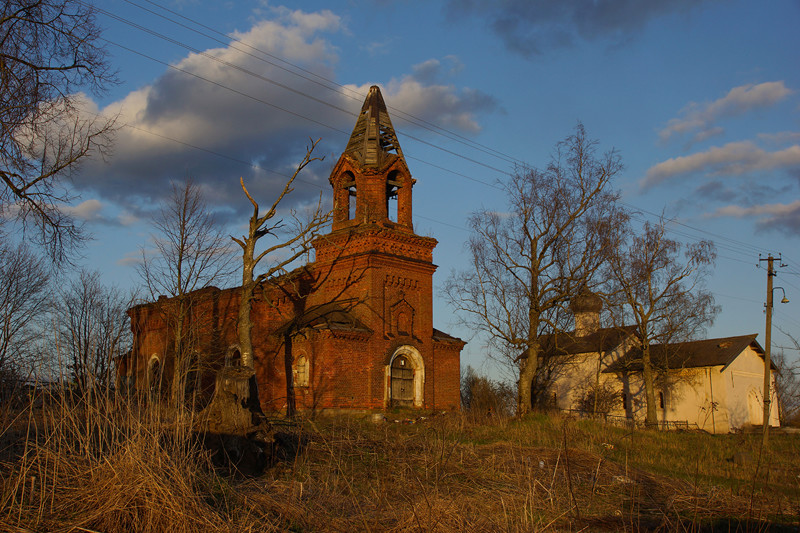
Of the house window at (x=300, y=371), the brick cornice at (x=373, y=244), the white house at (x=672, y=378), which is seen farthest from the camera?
the white house at (x=672, y=378)

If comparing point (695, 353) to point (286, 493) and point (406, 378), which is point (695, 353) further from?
point (286, 493)

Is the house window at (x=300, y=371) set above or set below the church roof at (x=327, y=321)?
below

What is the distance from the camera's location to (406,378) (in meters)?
23.9

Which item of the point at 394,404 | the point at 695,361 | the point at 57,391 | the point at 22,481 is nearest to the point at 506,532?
the point at 22,481

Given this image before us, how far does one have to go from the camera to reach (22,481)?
5793mm

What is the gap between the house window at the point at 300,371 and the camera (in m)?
22.2

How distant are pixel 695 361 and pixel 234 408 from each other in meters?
34.0

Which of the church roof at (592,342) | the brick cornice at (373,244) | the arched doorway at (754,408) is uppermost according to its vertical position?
the brick cornice at (373,244)

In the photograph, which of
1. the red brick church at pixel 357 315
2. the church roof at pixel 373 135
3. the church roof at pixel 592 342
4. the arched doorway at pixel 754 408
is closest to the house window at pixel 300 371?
the red brick church at pixel 357 315

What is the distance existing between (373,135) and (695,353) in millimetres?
24847

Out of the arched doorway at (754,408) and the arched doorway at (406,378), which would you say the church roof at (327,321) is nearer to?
the arched doorway at (406,378)

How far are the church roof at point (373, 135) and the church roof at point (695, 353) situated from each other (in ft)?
61.4

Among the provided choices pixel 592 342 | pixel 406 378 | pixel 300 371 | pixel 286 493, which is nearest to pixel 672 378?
pixel 592 342

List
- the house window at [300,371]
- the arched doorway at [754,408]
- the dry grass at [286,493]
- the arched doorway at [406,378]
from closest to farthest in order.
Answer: the dry grass at [286,493], the house window at [300,371], the arched doorway at [406,378], the arched doorway at [754,408]
